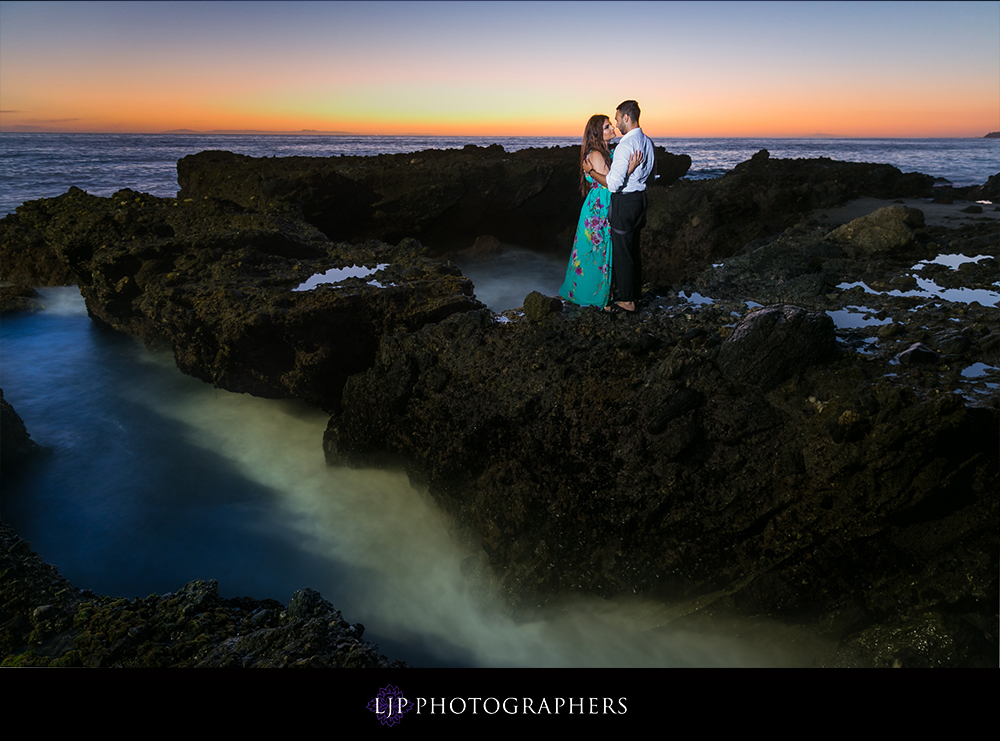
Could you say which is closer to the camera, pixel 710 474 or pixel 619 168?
pixel 710 474

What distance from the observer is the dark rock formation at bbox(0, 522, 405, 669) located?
7.20 feet

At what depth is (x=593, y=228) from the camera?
5023mm

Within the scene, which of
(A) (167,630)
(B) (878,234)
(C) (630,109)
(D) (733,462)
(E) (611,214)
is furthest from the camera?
(B) (878,234)

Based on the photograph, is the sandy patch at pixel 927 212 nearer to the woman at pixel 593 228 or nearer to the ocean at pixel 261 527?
the woman at pixel 593 228

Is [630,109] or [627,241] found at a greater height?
[630,109]

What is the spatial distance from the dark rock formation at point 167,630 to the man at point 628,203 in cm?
344

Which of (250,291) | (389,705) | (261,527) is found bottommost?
(261,527)

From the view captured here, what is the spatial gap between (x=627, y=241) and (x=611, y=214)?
0.27 m

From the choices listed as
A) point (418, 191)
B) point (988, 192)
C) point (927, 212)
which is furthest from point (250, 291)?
point (988, 192)

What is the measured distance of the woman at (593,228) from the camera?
4574 millimetres

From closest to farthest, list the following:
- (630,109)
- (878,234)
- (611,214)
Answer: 1. (630,109)
2. (611,214)
3. (878,234)

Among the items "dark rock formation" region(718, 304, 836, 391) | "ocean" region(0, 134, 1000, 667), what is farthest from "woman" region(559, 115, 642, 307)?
"ocean" region(0, 134, 1000, 667)

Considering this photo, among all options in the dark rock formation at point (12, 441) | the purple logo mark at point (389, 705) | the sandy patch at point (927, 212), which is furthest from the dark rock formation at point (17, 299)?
the sandy patch at point (927, 212)

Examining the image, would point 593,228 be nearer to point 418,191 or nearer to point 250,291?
point 250,291
